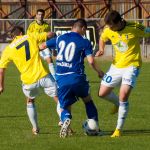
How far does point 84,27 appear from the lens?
1148 cm

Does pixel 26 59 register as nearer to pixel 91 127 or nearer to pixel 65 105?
pixel 65 105

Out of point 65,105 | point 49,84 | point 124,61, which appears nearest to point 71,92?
point 65,105

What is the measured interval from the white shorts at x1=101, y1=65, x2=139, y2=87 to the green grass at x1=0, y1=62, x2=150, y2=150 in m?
0.87

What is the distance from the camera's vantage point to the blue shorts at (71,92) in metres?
11.5

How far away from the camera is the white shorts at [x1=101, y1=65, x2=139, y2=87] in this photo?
11.8m

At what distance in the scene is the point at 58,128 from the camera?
1270 cm

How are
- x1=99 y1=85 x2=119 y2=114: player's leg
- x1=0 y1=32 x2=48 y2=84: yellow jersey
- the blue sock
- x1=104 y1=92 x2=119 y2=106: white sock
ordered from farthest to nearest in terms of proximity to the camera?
x1=104 y1=92 x2=119 y2=106: white sock → x1=99 y1=85 x2=119 y2=114: player's leg → x1=0 y1=32 x2=48 y2=84: yellow jersey → the blue sock

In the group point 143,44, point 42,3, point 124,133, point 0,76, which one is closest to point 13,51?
point 0,76

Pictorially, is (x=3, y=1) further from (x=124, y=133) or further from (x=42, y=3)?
(x=124, y=133)

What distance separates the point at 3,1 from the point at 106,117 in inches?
1243

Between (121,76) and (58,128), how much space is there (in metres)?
1.60

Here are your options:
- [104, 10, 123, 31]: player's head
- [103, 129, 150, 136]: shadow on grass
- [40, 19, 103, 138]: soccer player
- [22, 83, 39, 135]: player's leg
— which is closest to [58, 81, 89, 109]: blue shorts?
[40, 19, 103, 138]: soccer player

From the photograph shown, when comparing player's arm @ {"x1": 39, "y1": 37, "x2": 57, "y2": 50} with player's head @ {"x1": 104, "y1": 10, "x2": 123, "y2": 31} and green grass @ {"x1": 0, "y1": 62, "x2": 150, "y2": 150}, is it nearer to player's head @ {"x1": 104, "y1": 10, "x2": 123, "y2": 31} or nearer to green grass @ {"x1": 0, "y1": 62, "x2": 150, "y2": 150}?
player's head @ {"x1": 104, "y1": 10, "x2": 123, "y2": 31}

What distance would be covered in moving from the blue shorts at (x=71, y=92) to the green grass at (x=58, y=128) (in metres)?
0.59
